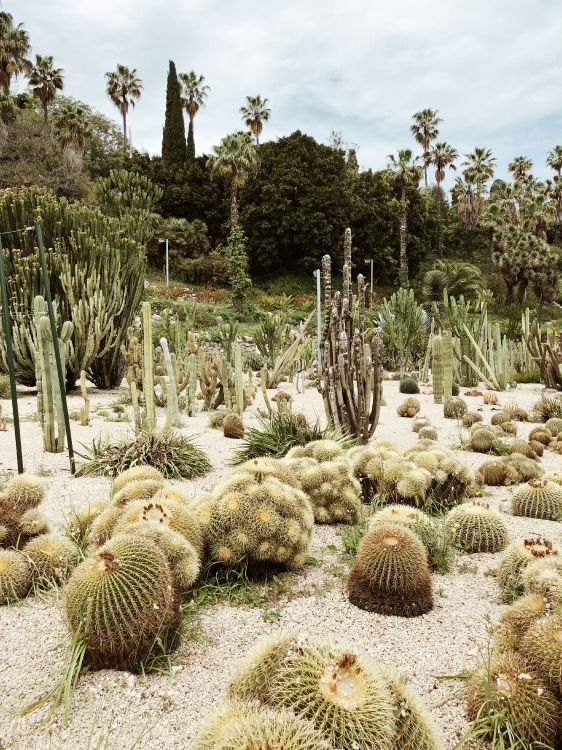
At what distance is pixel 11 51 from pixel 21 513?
35.5 m

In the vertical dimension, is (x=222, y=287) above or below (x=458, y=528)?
above

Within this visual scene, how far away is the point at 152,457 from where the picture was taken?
5477 mm

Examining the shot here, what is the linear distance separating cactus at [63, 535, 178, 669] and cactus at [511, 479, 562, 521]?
2.83 metres

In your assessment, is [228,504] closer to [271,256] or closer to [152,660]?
[152,660]

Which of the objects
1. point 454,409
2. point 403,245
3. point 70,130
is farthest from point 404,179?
point 454,409

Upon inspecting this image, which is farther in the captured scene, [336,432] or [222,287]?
[222,287]

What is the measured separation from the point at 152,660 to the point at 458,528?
2.01 metres

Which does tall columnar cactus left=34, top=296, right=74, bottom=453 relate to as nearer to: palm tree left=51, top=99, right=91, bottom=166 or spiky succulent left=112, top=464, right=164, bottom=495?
spiky succulent left=112, top=464, right=164, bottom=495

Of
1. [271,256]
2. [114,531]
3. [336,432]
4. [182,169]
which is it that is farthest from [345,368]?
[182,169]

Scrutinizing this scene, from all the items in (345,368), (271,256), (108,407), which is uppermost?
(271,256)

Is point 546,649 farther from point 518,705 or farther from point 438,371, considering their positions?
point 438,371

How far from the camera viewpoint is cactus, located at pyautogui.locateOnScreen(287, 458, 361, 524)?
3963mm

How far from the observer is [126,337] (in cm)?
1206

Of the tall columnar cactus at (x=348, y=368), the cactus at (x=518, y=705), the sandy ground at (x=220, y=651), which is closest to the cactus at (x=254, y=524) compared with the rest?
the sandy ground at (x=220, y=651)
